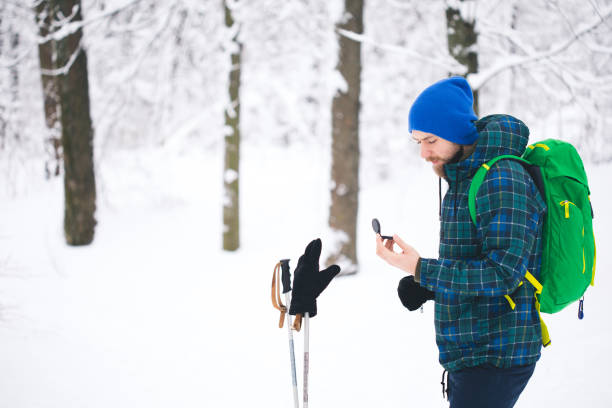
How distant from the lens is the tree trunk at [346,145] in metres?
6.23

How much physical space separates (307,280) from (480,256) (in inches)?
41.7

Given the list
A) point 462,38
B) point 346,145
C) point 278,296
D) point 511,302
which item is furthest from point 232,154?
point 511,302

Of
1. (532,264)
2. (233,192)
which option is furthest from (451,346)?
(233,192)

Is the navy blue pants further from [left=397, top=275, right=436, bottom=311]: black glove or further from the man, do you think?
[left=397, top=275, right=436, bottom=311]: black glove

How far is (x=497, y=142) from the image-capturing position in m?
1.69

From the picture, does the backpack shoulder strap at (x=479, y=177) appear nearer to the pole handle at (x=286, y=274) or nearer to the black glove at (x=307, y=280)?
the black glove at (x=307, y=280)

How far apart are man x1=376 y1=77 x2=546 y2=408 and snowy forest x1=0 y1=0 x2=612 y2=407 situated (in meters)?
2.22

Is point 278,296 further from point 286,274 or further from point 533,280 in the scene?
point 533,280

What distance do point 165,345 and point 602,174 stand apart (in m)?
8.88

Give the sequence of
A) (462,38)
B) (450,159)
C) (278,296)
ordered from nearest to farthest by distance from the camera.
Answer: (450,159), (278,296), (462,38)

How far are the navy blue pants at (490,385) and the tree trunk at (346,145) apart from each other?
4690 mm

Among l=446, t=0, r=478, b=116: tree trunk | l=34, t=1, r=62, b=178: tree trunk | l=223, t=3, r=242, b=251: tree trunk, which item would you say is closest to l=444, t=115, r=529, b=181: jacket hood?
l=446, t=0, r=478, b=116: tree trunk

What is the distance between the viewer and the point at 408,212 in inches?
372

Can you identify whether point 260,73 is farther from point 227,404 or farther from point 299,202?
point 227,404
